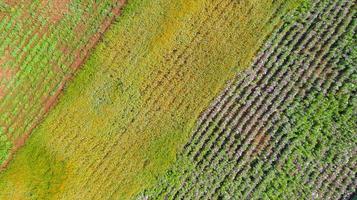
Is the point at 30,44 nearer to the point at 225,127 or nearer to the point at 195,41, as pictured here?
the point at 195,41

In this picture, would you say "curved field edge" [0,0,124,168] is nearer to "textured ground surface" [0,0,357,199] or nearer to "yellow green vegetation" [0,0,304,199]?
"textured ground surface" [0,0,357,199]

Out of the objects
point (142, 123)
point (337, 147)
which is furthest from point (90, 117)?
point (337, 147)

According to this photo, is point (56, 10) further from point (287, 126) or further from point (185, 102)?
point (287, 126)

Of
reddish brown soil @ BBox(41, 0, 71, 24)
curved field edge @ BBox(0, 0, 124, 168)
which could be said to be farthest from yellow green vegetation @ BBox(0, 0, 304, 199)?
reddish brown soil @ BBox(41, 0, 71, 24)

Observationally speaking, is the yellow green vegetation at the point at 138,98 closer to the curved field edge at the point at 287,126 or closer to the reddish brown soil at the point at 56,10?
the curved field edge at the point at 287,126

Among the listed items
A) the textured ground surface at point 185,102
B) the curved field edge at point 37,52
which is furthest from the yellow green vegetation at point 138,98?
the curved field edge at point 37,52

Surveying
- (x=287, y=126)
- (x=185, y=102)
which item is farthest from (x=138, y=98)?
(x=287, y=126)
